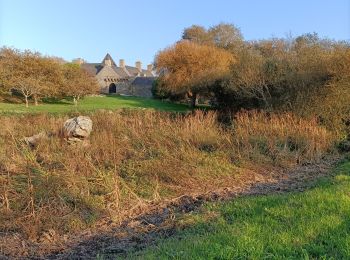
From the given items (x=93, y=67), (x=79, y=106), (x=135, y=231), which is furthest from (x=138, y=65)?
(x=135, y=231)

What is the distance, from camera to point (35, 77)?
48.6 m

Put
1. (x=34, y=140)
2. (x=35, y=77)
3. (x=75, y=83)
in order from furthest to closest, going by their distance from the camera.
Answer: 1. (x=75, y=83)
2. (x=35, y=77)
3. (x=34, y=140)

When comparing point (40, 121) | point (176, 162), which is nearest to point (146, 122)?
point (40, 121)

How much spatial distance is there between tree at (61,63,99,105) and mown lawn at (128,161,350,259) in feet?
159

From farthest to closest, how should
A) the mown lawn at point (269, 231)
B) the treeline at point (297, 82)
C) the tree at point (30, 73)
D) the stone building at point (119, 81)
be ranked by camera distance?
the stone building at point (119, 81), the tree at point (30, 73), the treeline at point (297, 82), the mown lawn at point (269, 231)

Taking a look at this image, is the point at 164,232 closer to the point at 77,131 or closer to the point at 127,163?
the point at 127,163

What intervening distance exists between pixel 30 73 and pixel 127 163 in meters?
42.4

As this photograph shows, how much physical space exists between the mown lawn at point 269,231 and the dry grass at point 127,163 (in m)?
1.94

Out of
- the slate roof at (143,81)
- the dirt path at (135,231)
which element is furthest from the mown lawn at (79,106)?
the slate roof at (143,81)

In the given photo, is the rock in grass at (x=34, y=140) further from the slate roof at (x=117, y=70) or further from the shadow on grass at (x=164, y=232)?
the slate roof at (x=117, y=70)

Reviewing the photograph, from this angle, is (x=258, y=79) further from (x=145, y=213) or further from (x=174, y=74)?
(x=174, y=74)

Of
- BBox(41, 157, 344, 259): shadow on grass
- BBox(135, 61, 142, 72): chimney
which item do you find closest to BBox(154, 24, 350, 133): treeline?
BBox(41, 157, 344, 259): shadow on grass

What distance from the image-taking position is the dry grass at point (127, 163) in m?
7.23

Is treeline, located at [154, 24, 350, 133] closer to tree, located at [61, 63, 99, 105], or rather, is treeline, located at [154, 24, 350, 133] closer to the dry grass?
the dry grass
